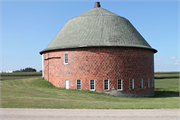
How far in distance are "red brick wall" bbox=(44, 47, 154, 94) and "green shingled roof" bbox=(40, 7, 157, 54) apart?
873mm

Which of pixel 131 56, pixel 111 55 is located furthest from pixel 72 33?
pixel 131 56

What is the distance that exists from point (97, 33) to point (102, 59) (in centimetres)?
462

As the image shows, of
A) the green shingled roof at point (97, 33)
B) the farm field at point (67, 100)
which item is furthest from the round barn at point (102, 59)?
the farm field at point (67, 100)

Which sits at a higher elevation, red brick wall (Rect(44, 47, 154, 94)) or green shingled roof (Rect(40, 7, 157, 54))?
green shingled roof (Rect(40, 7, 157, 54))

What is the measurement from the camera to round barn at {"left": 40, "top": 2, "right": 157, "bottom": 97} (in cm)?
2880

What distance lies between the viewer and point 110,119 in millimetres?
10852

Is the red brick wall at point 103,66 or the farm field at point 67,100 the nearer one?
the farm field at point 67,100

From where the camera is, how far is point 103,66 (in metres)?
28.7

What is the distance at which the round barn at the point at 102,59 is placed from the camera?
28.8 metres

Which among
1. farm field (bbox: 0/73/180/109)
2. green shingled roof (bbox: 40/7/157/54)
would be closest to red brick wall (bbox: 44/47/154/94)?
green shingled roof (bbox: 40/7/157/54)

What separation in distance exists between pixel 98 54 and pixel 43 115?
17913 mm

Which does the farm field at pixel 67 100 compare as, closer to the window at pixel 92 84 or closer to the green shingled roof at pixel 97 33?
the window at pixel 92 84

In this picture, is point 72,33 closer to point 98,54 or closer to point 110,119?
point 98,54

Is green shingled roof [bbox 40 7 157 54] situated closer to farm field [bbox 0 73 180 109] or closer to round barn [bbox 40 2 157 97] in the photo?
round barn [bbox 40 2 157 97]
